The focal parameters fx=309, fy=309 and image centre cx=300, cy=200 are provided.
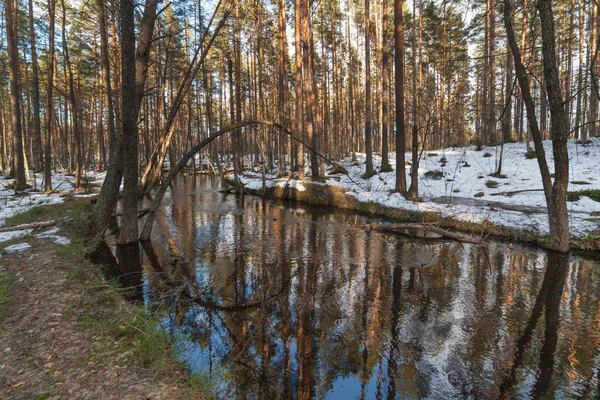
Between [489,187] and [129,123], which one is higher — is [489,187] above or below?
below

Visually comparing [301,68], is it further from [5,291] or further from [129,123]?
[5,291]

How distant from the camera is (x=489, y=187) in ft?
53.0

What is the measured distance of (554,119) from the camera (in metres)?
8.19

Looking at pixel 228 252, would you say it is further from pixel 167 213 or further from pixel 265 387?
pixel 167 213

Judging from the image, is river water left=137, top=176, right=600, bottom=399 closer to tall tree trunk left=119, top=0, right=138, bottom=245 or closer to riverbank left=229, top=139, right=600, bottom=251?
tall tree trunk left=119, top=0, right=138, bottom=245

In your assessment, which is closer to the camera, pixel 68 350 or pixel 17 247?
pixel 68 350

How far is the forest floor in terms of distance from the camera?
3.00 m

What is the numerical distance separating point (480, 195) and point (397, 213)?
15.7ft

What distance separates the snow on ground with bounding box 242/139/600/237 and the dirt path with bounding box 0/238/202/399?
5360 mm

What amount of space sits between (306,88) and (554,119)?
46.6ft

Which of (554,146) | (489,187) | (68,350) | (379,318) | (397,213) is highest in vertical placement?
(554,146)

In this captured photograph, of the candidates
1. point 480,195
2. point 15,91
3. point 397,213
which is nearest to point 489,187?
point 480,195

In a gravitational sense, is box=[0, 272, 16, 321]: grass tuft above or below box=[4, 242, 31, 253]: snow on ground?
below

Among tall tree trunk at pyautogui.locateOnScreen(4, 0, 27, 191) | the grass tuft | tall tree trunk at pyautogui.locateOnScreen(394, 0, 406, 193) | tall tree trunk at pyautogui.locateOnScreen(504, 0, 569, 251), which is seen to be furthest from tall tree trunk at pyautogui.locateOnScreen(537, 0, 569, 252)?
tall tree trunk at pyautogui.locateOnScreen(4, 0, 27, 191)
